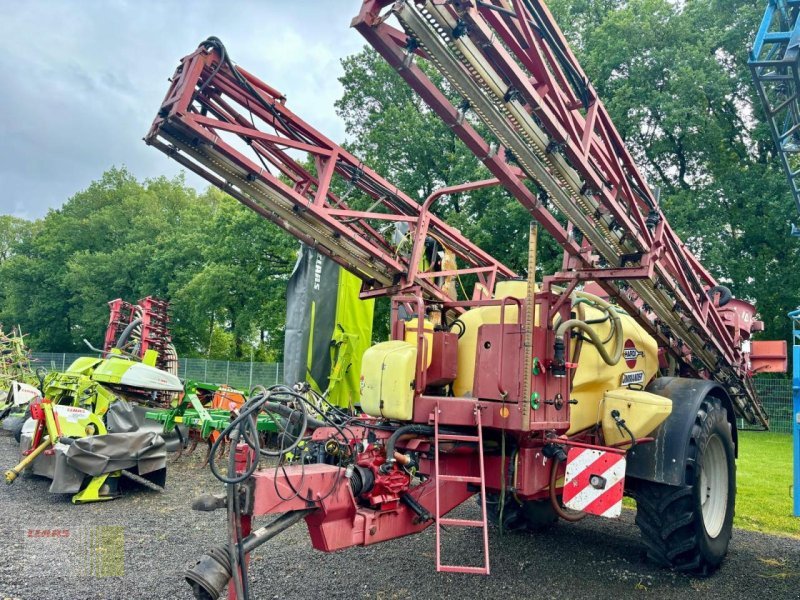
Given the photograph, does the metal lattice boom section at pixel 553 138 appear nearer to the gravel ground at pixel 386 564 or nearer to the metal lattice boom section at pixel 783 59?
the gravel ground at pixel 386 564

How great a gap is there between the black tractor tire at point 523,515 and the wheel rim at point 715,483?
1.33 m

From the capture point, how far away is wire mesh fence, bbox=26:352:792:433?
1543 centimetres

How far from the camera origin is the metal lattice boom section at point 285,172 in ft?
18.9

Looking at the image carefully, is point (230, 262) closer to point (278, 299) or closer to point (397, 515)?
point (278, 299)

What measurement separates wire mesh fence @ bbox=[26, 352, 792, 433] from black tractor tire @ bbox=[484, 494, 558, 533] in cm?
1181

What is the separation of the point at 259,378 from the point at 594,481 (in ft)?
69.2

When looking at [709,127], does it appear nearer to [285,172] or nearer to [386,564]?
[285,172]

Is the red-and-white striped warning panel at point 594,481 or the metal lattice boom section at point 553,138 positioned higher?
the metal lattice boom section at point 553,138

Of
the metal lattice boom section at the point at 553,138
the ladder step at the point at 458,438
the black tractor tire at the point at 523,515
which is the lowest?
the black tractor tire at the point at 523,515

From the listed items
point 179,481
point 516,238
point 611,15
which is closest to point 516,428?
point 179,481

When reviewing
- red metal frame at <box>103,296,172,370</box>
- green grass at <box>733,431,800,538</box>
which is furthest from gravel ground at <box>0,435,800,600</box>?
red metal frame at <box>103,296,172,370</box>

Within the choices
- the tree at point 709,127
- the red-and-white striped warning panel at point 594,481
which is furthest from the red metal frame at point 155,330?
the tree at point 709,127

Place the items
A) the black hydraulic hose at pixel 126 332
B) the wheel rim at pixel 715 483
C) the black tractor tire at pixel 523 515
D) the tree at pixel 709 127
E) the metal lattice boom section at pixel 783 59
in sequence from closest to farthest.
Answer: the wheel rim at pixel 715 483 → the black tractor tire at pixel 523 515 → the metal lattice boom section at pixel 783 59 → the black hydraulic hose at pixel 126 332 → the tree at pixel 709 127

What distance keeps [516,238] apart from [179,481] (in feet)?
40.2
